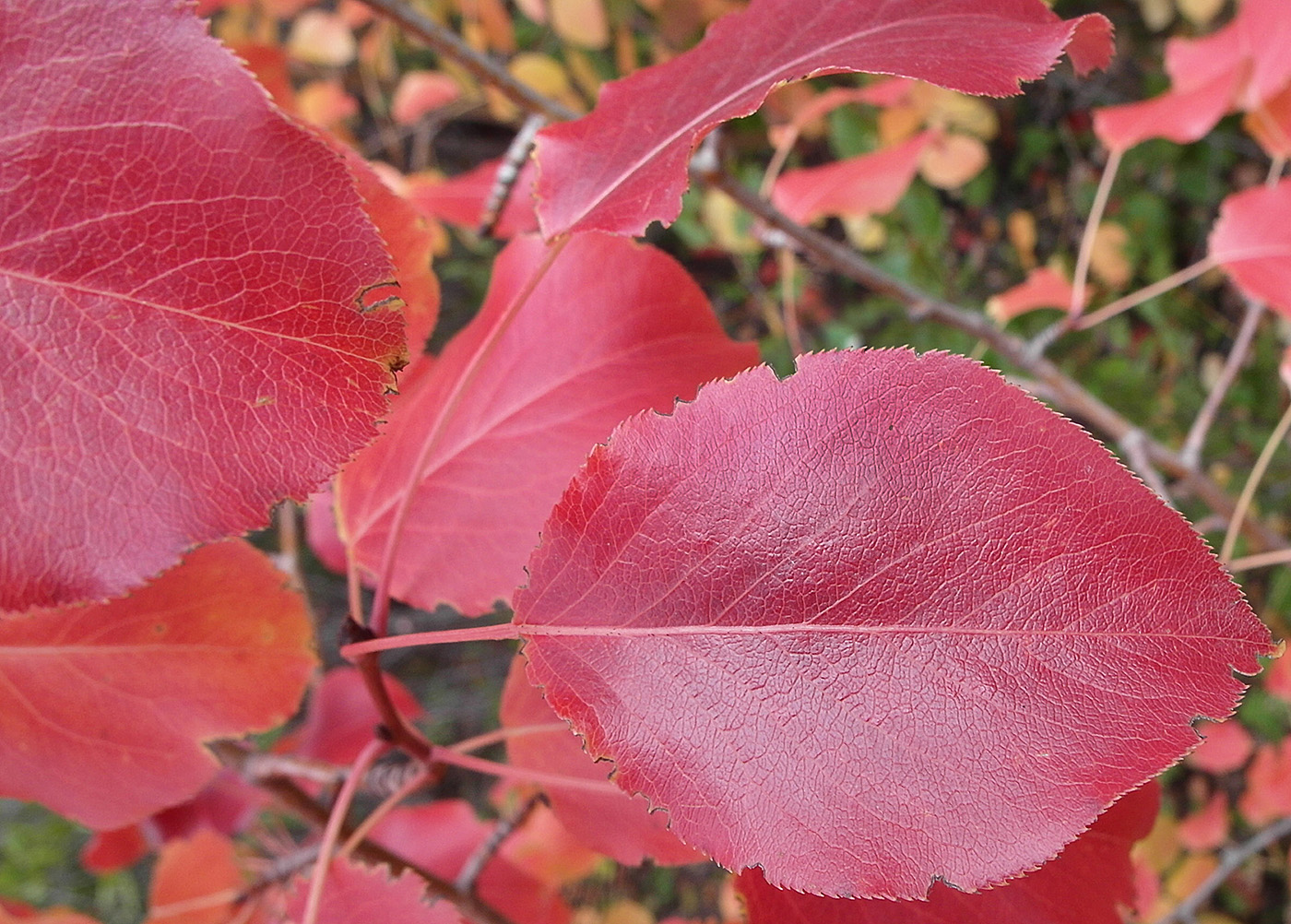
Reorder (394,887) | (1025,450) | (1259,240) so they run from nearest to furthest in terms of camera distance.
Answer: (1025,450) → (394,887) → (1259,240)

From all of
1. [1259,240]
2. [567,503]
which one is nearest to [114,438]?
[567,503]

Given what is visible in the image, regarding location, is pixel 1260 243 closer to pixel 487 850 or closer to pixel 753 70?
pixel 753 70

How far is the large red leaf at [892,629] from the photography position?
0.25 meters

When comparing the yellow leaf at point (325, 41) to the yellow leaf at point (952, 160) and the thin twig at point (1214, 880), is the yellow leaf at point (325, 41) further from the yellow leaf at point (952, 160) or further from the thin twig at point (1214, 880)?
the thin twig at point (1214, 880)

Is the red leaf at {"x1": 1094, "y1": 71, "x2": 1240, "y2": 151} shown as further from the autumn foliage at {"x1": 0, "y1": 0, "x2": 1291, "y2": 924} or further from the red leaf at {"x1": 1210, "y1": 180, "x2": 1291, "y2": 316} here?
the autumn foliage at {"x1": 0, "y1": 0, "x2": 1291, "y2": 924}

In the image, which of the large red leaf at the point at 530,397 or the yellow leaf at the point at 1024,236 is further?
the yellow leaf at the point at 1024,236

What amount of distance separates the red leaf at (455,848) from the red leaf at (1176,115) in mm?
771

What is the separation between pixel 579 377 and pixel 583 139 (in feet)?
0.39

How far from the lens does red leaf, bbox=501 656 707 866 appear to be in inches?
17.5

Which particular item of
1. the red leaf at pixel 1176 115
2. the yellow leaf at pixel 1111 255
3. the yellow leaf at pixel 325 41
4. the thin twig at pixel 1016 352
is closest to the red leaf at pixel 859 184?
the thin twig at pixel 1016 352

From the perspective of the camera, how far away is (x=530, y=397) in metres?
0.44

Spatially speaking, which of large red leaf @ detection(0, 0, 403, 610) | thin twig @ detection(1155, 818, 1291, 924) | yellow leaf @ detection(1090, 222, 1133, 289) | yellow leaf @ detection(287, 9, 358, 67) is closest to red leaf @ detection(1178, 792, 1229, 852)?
thin twig @ detection(1155, 818, 1291, 924)

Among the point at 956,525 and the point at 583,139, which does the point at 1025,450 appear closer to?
the point at 956,525

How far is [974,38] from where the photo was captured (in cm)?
31
